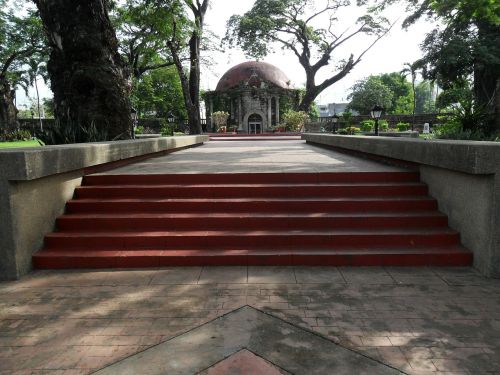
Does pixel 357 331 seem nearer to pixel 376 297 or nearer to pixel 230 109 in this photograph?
pixel 376 297

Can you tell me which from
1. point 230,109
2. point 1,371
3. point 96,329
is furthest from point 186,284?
point 230,109

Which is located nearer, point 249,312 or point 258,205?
point 249,312

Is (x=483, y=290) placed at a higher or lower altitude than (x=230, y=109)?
lower

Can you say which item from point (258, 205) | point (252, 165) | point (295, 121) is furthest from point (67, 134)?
point (295, 121)

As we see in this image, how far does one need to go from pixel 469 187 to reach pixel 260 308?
121 inches

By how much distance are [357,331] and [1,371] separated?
2713mm

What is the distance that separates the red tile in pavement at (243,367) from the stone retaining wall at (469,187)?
3.07m

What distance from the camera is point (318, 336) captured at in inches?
116

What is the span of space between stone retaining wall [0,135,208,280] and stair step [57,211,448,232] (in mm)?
400

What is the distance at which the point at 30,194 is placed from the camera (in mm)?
4512

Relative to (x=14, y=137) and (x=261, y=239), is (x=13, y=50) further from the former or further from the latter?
(x=261, y=239)

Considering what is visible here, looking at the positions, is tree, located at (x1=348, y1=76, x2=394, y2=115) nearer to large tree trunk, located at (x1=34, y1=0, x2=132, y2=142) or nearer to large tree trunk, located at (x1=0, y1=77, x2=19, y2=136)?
large tree trunk, located at (x1=0, y1=77, x2=19, y2=136)

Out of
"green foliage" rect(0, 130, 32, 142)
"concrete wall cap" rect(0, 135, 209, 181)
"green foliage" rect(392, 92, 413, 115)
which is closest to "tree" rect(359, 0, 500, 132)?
"concrete wall cap" rect(0, 135, 209, 181)

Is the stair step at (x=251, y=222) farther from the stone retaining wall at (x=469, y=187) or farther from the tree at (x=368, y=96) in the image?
the tree at (x=368, y=96)
